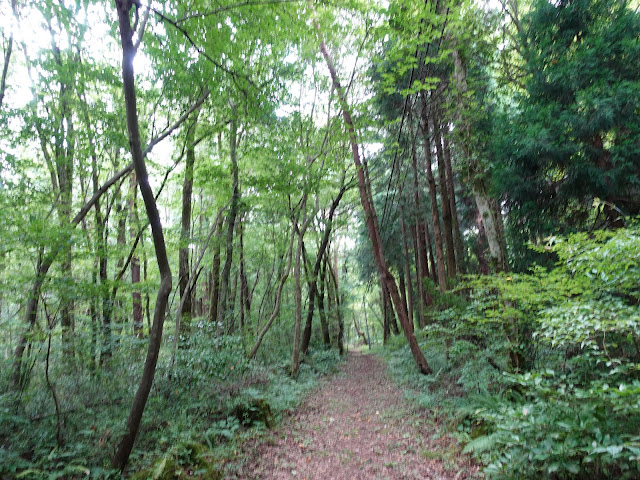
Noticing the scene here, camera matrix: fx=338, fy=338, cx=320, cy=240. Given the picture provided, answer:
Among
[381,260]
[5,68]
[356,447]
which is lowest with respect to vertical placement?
[356,447]

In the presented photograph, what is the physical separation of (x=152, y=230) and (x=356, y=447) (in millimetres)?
4252

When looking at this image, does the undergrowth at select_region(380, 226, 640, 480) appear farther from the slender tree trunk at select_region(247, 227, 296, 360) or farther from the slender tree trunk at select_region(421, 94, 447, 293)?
the slender tree trunk at select_region(247, 227, 296, 360)

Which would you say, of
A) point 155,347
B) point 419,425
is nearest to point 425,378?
point 419,425

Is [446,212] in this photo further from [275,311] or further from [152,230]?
[152,230]

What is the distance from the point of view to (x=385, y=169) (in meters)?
13.9

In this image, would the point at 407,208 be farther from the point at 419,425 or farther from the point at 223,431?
the point at 223,431

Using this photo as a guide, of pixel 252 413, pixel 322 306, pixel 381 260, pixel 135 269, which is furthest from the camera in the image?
pixel 322 306

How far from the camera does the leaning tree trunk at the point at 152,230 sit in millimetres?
3434

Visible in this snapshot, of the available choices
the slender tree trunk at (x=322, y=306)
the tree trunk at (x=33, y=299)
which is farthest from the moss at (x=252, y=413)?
the slender tree trunk at (x=322, y=306)

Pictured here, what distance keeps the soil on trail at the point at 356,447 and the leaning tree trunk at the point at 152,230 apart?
1.32 meters

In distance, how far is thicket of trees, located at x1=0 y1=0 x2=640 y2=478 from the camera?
367cm

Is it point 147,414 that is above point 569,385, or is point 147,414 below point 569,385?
below

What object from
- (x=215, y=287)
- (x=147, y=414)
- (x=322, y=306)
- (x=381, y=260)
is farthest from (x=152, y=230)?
(x=322, y=306)

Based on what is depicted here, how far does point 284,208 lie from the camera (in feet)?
38.0
